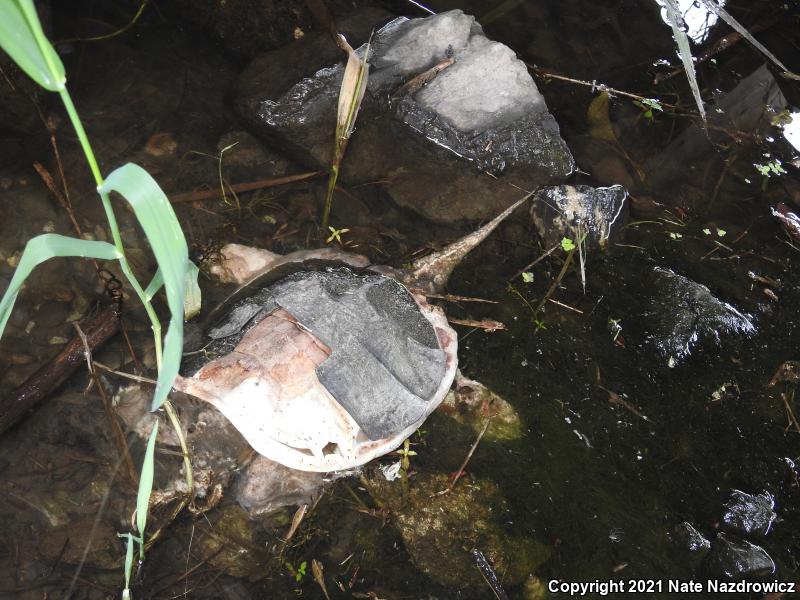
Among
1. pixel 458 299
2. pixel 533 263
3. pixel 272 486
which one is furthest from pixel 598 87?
pixel 272 486

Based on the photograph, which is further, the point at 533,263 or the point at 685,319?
the point at 533,263

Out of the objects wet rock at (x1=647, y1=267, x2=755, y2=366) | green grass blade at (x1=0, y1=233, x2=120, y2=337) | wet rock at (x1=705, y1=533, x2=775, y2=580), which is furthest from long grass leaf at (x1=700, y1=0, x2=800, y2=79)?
green grass blade at (x1=0, y1=233, x2=120, y2=337)

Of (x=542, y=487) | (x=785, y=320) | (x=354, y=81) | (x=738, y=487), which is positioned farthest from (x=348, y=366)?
(x=785, y=320)

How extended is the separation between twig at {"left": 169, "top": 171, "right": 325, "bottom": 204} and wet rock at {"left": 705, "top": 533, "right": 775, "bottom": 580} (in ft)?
8.14

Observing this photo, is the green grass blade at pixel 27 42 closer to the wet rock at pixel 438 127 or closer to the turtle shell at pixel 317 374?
the turtle shell at pixel 317 374

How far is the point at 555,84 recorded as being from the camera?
12.1 ft

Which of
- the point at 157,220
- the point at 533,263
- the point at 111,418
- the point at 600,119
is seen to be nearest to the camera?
the point at 157,220

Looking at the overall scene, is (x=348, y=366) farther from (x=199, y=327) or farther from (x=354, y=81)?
(x=354, y=81)

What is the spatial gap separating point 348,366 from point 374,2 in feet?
8.63

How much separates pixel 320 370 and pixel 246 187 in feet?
4.12

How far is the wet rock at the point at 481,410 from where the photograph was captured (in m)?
2.64

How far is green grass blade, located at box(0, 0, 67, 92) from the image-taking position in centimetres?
124

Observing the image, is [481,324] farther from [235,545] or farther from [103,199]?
[103,199]

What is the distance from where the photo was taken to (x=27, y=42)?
127 centimetres
